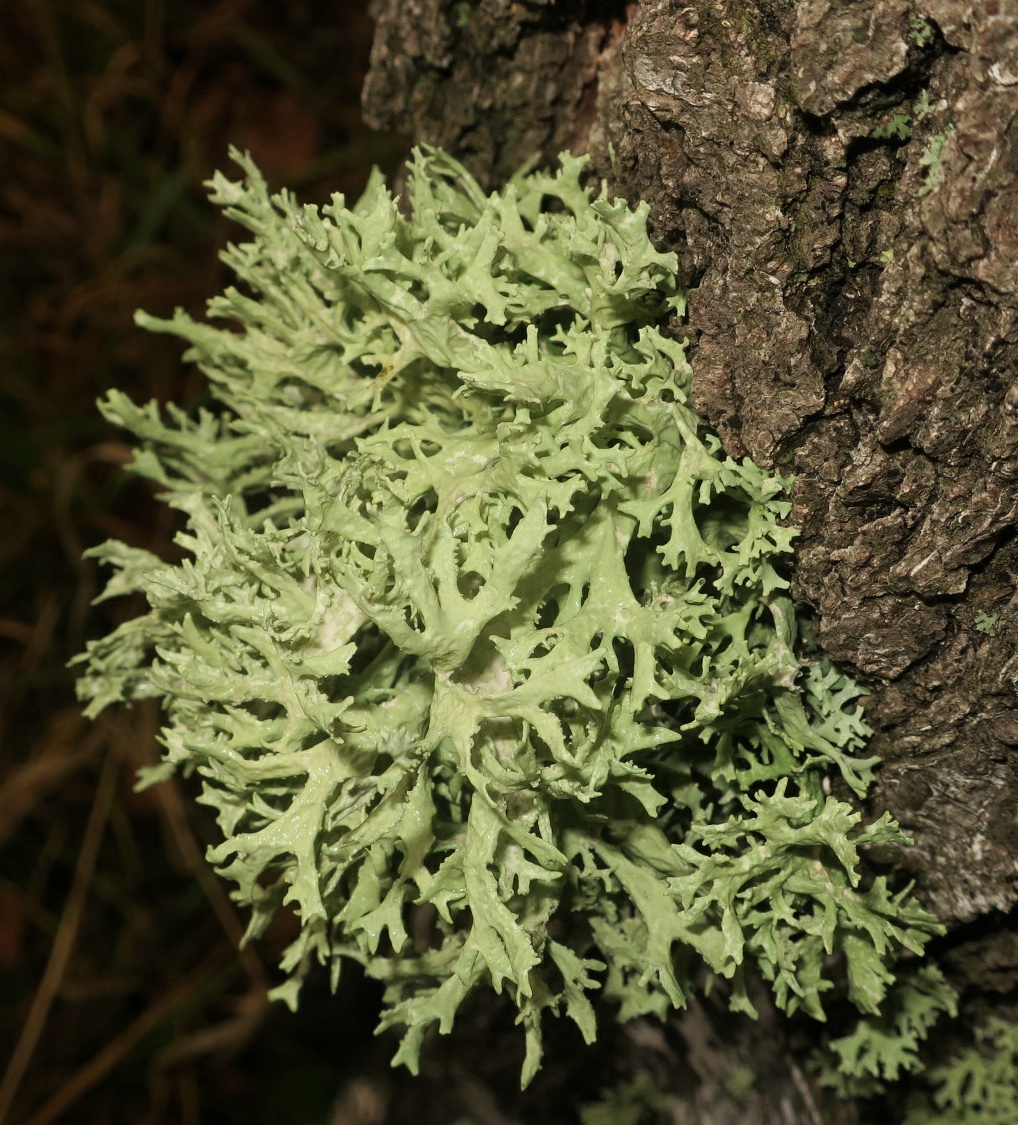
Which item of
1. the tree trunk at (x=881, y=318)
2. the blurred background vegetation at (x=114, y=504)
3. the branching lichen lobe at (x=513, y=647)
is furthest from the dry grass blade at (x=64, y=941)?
the tree trunk at (x=881, y=318)

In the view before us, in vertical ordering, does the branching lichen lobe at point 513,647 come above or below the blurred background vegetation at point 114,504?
below

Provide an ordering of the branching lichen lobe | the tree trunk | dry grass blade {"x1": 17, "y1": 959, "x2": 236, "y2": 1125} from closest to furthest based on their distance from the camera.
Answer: the tree trunk
the branching lichen lobe
dry grass blade {"x1": 17, "y1": 959, "x2": 236, "y2": 1125}

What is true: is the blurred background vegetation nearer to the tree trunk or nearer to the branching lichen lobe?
the branching lichen lobe

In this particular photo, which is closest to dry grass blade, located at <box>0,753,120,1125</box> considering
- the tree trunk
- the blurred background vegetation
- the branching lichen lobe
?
the blurred background vegetation

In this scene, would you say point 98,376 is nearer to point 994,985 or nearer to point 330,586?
point 330,586

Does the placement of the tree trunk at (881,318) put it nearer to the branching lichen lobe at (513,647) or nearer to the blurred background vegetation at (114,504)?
the branching lichen lobe at (513,647)

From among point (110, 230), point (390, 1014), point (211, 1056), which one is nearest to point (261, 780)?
point (390, 1014)
